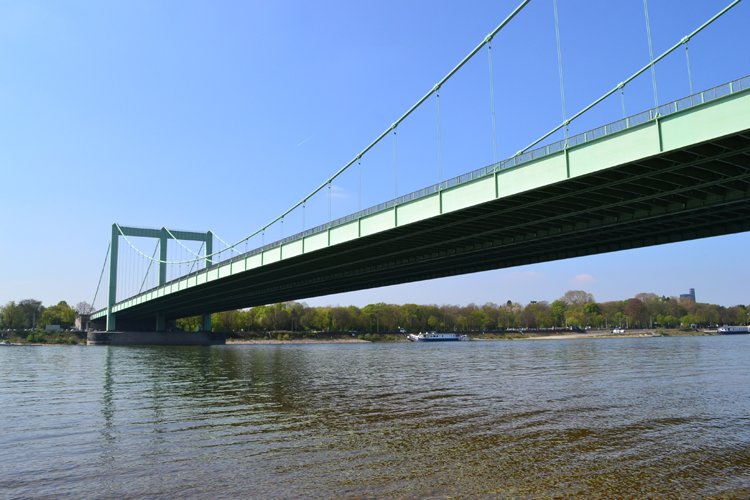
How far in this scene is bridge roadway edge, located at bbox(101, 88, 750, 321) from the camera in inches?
766

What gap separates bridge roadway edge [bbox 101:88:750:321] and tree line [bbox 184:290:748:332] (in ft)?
264

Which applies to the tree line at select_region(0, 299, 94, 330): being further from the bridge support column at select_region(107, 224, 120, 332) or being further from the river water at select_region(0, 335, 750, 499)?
the river water at select_region(0, 335, 750, 499)

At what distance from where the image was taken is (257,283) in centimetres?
5906

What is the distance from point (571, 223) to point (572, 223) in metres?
0.05

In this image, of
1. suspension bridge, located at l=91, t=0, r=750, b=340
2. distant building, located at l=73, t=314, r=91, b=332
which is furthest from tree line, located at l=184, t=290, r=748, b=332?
suspension bridge, located at l=91, t=0, r=750, b=340

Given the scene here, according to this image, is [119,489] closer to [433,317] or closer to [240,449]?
[240,449]

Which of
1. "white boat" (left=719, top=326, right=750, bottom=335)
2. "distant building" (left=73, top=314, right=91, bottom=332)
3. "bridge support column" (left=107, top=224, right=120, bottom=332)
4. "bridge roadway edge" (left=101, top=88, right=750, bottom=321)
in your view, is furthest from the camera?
"white boat" (left=719, top=326, right=750, bottom=335)

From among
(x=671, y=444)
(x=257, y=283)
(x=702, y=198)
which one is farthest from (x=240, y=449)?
(x=257, y=283)

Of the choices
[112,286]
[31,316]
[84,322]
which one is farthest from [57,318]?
[112,286]

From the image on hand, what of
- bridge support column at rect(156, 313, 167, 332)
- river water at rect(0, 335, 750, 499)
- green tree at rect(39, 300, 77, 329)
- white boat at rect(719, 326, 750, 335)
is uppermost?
green tree at rect(39, 300, 77, 329)

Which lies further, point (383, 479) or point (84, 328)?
point (84, 328)

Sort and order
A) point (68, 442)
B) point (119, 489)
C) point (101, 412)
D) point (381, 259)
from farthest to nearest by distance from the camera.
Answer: point (381, 259), point (101, 412), point (68, 442), point (119, 489)

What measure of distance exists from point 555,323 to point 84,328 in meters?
145

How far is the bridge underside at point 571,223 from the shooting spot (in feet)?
64.1
